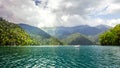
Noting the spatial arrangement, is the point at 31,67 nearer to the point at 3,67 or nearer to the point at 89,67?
the point at 3,67

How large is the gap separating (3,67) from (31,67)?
7.80 metres

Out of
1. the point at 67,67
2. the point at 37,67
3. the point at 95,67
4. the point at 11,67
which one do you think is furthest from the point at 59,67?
the point at 11,67

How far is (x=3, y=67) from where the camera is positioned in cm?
5100

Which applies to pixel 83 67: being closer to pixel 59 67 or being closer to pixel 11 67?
pixel 59 67

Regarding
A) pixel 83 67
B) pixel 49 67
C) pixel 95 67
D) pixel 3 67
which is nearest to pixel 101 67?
pixel 95 67

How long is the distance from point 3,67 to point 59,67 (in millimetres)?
15694

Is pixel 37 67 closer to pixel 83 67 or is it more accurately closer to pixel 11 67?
pixel 11 67

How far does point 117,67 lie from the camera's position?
5097 centimetres

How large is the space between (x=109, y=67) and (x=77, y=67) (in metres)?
8.98

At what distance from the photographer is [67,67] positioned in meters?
53.5

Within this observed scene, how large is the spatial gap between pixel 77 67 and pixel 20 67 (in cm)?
1645

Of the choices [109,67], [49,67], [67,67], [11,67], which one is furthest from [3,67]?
[109,67]

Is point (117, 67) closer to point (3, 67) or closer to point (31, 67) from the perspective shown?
point (31, 67)

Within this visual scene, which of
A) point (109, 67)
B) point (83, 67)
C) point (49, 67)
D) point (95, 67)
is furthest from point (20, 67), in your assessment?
point (109, 67)
